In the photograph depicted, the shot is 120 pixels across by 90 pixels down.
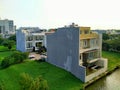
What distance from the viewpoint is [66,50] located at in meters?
24.1

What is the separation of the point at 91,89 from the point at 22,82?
367 inches

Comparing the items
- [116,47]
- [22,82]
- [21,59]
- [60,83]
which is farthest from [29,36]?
[22,82]

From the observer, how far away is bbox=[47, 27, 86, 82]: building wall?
70.8 ft

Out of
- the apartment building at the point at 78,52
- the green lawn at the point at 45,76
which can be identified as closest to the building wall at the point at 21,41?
the green lawn at the point at 45,76

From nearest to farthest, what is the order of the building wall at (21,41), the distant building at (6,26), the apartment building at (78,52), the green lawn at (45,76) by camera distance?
the green lawn at (45,76), the apartment building at (78,52), the building wall at (21,41), the distant building at (6,26)

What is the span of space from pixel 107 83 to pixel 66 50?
698 cm

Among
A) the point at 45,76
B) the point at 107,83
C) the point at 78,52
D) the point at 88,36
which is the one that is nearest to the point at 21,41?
the point at 45,76

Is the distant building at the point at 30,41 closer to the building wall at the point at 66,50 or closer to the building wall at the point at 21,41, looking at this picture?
the building wall at the point at 21,41

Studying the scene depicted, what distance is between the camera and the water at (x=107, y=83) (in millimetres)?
19469

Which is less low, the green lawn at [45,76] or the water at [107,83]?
the green lawn at [45,76]

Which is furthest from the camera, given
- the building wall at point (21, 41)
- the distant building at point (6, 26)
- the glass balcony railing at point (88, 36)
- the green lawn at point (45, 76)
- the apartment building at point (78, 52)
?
the distant building at point (6, 26)

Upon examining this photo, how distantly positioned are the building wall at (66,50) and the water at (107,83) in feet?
5.37

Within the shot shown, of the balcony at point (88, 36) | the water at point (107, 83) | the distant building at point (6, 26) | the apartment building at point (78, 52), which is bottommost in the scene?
the water at point (107, 83)

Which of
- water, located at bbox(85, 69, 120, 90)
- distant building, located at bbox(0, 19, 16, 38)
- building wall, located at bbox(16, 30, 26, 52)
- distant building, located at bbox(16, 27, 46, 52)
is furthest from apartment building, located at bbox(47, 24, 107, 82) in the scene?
distant building, located at bbox(0, 19, 16, 38)
